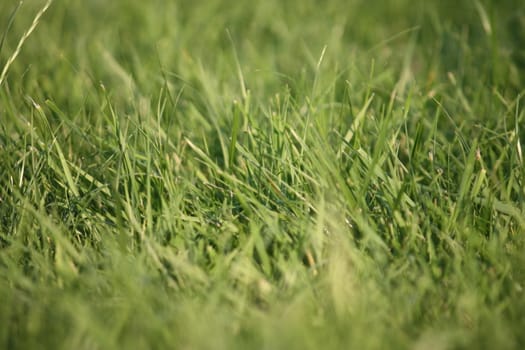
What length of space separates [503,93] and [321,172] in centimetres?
92

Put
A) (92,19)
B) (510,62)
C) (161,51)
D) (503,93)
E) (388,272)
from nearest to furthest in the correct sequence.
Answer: (388,272), (503,93), (510,62), (161,51), (92,19)

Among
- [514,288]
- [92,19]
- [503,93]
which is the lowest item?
[514,288]

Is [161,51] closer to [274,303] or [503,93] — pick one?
[503,93]

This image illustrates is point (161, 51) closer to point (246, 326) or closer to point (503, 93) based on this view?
point (503, 93)

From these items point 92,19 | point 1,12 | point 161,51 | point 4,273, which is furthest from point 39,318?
point 1,12

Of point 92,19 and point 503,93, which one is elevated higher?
point 92,19

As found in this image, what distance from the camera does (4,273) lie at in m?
1.34

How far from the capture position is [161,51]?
2514 millimetres

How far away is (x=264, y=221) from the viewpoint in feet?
4.86

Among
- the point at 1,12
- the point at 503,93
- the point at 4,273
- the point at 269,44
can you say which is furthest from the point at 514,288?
the point at 1,12

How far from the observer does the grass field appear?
3.88 ft

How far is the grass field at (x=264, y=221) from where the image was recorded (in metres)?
1.18

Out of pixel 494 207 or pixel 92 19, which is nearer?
pixel 494 207

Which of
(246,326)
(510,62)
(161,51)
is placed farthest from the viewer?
(161,51)
